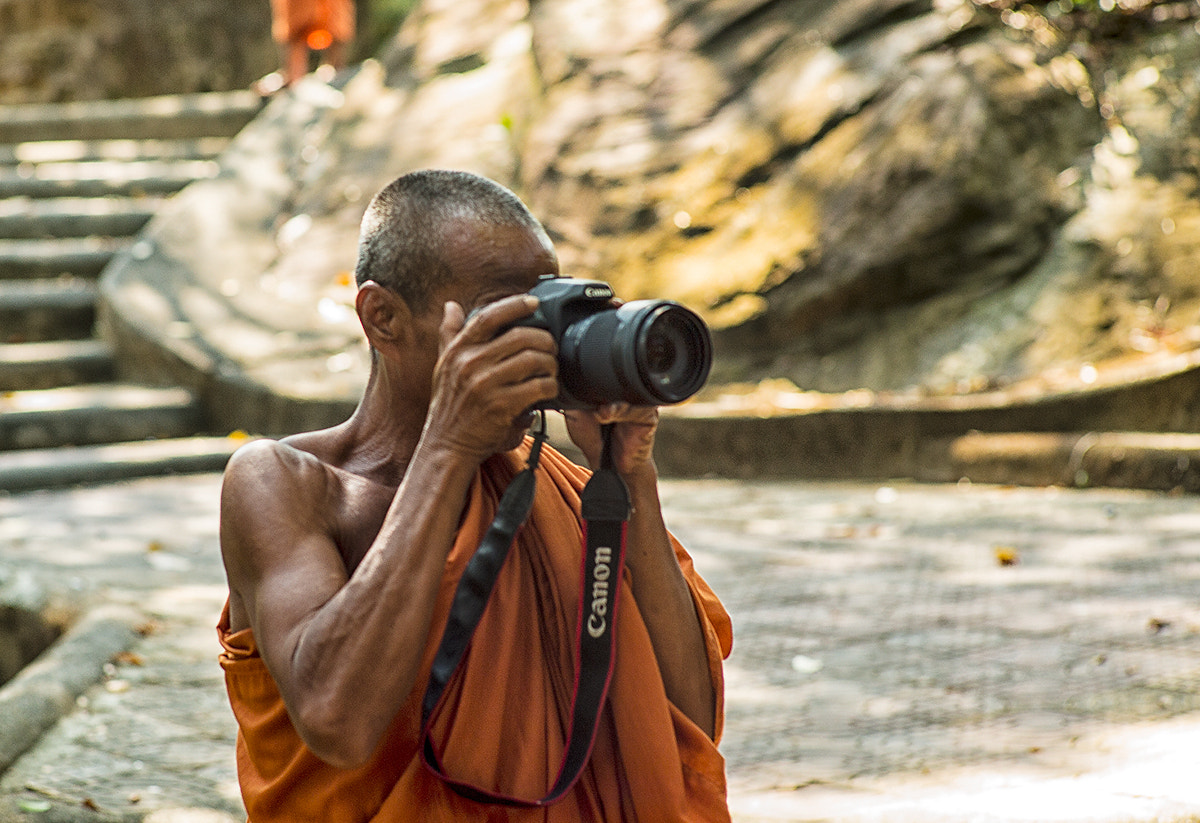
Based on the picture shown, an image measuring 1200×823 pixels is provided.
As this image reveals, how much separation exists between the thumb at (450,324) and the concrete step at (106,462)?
209 inches

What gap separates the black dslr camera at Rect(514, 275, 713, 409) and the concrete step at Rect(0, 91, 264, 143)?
9.59 meters

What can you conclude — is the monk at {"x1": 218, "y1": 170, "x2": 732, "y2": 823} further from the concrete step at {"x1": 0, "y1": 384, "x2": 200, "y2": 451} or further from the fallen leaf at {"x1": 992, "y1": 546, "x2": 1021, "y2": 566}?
the concrete step at {"x1": 0, "y1": 384, "x2": 200, "y2": 451}

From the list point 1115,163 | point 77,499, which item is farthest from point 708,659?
point 1115,163

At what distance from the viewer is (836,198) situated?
6809 millimetres

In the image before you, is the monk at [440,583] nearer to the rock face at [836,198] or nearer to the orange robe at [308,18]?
the rock face at [836,198]

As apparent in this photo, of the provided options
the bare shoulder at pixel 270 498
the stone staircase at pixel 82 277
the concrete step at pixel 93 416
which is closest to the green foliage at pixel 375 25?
the stone staircase at pixel 82 277


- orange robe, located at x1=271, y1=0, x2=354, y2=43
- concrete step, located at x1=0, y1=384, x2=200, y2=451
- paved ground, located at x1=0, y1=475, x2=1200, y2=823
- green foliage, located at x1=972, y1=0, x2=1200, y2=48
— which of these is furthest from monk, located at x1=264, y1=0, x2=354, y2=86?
paved ground, located at x1=0, y1=475, x2=1200, y2=823

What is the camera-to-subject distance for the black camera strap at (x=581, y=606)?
5.47 feet

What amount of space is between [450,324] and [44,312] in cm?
743

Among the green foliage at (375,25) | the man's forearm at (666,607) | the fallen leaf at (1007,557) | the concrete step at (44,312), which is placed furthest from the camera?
the green foliage at (375,25)

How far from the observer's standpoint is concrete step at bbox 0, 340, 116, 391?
7.62 m

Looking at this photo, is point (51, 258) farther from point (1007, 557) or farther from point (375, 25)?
point (375, 25)

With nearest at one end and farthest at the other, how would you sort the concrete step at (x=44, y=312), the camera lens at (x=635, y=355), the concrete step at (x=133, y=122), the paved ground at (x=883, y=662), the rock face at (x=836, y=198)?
the camera lens at (x=635, y=355) < the paved ground at (x=883, y=662) < the rock face at (x=836, y=198) < the concrete step at (x=44, y=312) < the concrete step at (x=133, y=122)

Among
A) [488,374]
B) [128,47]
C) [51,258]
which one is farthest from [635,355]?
[128,47]
